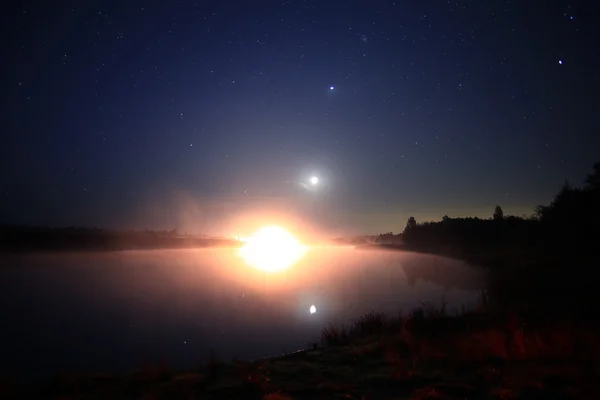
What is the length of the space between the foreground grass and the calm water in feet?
13.8

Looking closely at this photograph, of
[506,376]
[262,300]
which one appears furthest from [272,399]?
[262,300]

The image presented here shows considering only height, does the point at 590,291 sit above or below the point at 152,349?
above

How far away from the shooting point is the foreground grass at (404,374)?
807 cm

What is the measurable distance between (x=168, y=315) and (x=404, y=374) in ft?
65.9

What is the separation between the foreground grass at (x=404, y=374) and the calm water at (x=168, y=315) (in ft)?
13.8

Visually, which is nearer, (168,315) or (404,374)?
(404,374)

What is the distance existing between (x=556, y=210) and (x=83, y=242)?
13534 cm

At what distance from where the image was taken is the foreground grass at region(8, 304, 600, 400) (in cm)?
807

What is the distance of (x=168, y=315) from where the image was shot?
2517 centimetres

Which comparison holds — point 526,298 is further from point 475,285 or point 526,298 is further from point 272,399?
point 272,399

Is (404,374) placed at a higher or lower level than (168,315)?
higher

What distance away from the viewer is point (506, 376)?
8.67 meters

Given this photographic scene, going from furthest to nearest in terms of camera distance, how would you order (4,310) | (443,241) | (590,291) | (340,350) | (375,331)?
(443,241)
(4,310)
(590,291)
(375,331)
(340,350)

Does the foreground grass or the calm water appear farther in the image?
the calm water
